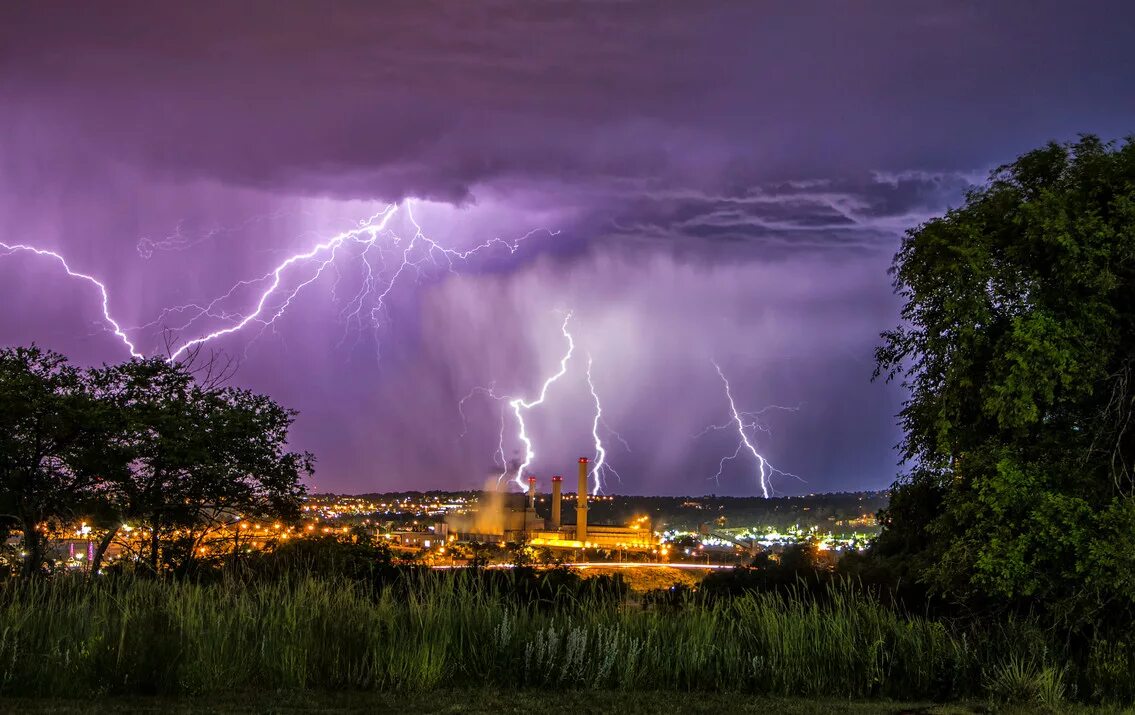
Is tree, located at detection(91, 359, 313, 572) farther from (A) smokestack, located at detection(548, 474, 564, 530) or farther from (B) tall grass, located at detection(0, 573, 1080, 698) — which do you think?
(A) smokestack, located at detection(548, 474, 564, 530)

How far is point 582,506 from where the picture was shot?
354 feet

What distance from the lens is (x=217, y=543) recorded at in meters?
17.5

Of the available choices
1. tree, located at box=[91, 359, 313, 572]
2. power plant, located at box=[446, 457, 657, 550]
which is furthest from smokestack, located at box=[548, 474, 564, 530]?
tree, located at box=[91, 359, 313, 572]

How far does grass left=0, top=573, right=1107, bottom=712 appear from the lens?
880 centimetres

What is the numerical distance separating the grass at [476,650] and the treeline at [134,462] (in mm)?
4616

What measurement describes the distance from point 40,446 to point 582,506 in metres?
93.9

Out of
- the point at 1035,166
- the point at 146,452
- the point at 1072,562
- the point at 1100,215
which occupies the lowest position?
the point at 1072,562

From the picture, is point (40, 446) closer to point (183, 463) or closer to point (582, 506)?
point (183, 463)

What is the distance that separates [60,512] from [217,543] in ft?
9.15

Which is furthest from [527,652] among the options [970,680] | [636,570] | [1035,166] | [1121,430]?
[636,570]

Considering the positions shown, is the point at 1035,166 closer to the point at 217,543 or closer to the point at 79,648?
the point at 79,648

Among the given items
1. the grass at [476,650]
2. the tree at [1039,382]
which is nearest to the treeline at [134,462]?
the grass at [476,650]

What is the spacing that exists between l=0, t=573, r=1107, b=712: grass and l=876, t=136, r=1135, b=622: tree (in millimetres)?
1378

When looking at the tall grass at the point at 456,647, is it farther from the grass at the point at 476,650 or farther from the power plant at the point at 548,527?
the power plant at the point at 548,527
